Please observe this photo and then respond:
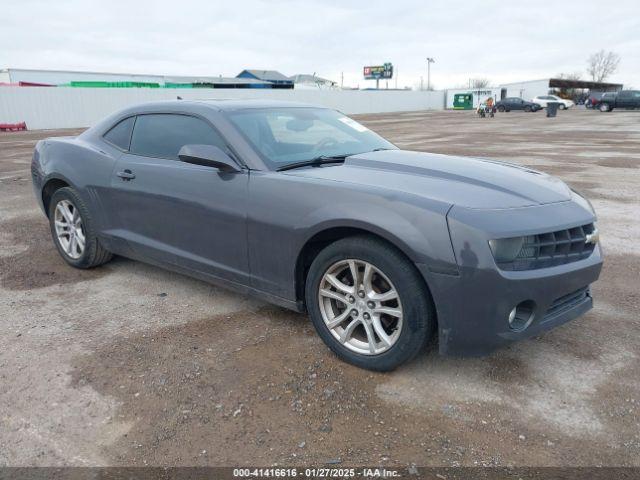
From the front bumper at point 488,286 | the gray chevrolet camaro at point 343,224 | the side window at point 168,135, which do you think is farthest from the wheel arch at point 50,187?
the front bumper at point 488,286

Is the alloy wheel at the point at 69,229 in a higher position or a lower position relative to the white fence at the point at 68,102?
lower

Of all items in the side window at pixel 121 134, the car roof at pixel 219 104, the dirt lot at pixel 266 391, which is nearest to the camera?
the dirt lot at pixel 266 391

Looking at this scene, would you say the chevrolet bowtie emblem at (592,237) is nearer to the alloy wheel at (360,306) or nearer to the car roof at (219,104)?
the alloy wheel at (360,306)

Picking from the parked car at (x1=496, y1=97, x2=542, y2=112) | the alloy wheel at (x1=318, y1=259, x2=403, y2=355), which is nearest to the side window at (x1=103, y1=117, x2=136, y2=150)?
the alloy wheel at (x1=318, y1=259, x2=403, y2=355)

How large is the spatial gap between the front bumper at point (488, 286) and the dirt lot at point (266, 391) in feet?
1.21

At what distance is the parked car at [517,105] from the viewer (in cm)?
5133

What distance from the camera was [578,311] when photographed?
298 centimetres

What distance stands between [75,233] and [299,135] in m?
2.33

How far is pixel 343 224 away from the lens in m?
2.91

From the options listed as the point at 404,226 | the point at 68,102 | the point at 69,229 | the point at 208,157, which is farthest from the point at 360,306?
the point at 68,102

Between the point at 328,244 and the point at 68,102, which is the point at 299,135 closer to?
the point at 328,244

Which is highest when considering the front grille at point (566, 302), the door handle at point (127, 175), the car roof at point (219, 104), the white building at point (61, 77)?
the white building at point (61, 77)

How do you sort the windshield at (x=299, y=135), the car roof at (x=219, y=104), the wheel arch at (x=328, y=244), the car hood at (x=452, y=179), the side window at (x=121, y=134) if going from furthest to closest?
the side window at (x=121, y=134) → the car roof at (x=219, y=104) → the windshield at (x=299, y=135) → the car hood at (x=452, y=179) → the wheel arch at (x=328, y=244)

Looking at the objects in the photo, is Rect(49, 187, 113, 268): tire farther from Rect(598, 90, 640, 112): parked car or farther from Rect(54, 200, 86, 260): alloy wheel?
Rect(598, 90, 640, 112): parked car
